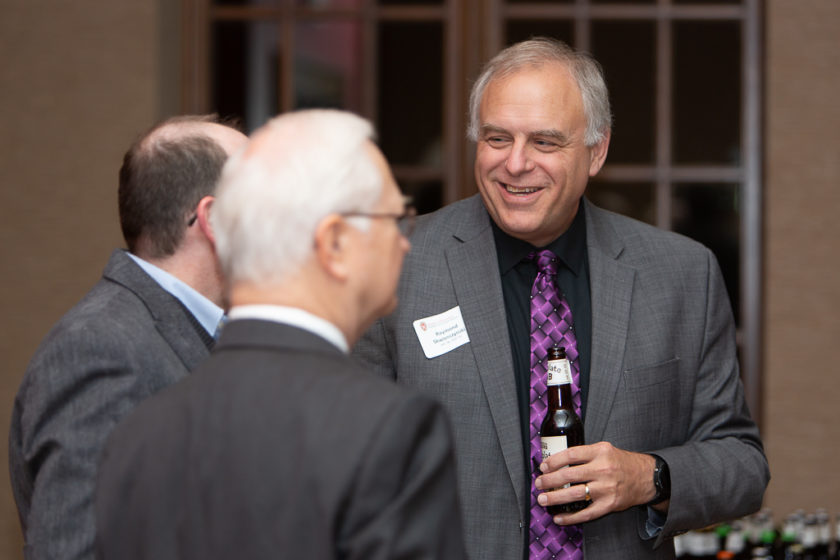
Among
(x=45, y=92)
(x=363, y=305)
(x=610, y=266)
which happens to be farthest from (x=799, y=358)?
(x=45, y=92)

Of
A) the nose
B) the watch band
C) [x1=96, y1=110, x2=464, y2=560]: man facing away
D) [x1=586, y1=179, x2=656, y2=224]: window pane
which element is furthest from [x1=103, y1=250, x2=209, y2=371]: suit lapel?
[x1=586, y1=179, x2=656, y2=224]: window pane

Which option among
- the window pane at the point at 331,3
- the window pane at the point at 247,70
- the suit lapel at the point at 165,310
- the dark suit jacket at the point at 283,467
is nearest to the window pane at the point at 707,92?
the window pane at the point at 331,3

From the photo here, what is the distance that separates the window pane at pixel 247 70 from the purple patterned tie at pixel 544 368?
211 cm

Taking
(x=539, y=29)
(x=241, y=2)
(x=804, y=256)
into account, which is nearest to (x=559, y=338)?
(x=804, y=256)

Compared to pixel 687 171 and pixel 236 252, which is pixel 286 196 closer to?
pixel 236 252

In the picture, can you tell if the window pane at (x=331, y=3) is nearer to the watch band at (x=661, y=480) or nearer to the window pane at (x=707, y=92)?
the window pane at (x=707, y=92)

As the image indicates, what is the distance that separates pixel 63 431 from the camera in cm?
132

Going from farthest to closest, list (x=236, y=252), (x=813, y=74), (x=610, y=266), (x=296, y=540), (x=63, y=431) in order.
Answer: (x=813, y=74)
(x=610, y=266)
(x=63, y=431)
(x=236, y=252)
(x=296, y=540)

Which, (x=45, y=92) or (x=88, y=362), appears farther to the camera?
(x=45, y=92)

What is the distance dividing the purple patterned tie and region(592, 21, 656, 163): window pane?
6.02 feet

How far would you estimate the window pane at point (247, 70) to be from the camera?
3.76 m

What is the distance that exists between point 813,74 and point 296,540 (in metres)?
3.18

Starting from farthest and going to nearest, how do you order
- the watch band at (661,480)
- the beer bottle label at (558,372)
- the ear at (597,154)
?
the ear at (597,154) < the watch band at (661,480) < the beer bottle label at (558,372)

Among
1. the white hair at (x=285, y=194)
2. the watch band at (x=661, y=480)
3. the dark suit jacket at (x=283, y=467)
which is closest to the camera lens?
the dark suit jacket at (x=283, y=467)
